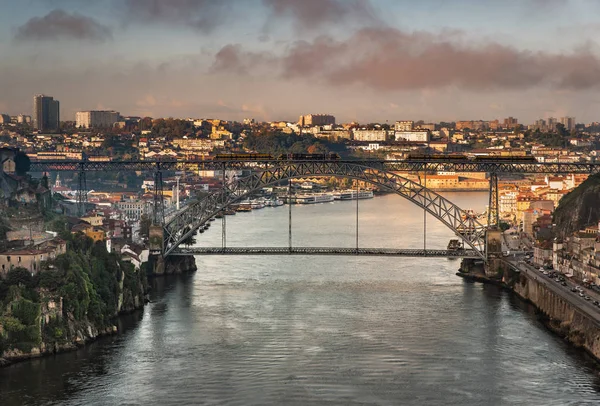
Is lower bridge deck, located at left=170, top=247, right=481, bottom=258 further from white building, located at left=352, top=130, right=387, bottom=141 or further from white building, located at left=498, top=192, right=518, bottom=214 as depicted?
white building, located at left=352, top=130, right=387, bottom=141

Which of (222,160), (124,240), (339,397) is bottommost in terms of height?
(339,397)

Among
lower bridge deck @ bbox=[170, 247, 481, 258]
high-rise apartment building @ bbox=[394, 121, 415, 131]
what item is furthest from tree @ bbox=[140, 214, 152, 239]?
high-rise apartment building @ bbox=[394, 121, 415, 131]

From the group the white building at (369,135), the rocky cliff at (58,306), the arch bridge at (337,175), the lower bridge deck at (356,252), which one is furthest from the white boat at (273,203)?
the white building at (369,135)

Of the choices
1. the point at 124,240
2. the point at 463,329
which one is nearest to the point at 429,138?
the point at 124,240

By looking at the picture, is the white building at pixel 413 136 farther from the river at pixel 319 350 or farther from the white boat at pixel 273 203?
the river at pixel 319 350

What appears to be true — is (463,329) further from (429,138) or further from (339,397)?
(429,138)

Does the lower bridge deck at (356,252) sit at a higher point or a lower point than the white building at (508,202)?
lower

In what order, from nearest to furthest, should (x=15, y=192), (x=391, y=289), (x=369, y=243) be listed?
(x=391, y=289) < (x=15, y=192) < (x=369, y=243)
